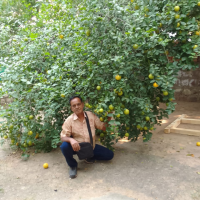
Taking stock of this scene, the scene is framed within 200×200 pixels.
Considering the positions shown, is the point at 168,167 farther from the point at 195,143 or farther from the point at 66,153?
the point at 66,153

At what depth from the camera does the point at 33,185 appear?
271 cm

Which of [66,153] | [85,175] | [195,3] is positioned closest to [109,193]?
[85,175]

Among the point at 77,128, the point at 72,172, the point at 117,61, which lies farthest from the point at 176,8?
the point at 72,172

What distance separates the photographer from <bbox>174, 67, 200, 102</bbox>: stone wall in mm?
7355

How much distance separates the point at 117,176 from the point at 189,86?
5.81 meters

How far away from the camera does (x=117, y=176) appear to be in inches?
110

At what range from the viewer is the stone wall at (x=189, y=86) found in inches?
290

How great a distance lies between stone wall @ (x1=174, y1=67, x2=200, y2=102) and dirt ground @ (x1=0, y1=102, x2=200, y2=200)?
4067 mm

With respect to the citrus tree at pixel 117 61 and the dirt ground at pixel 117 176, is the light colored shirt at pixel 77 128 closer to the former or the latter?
the citrus tree at pixel 117 61

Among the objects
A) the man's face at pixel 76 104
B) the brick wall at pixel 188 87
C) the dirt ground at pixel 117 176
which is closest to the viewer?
the dirt ground at pixel 117 176

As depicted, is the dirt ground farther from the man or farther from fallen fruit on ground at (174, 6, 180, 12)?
fallen fruit on ground at (174, 6, 180, 12)

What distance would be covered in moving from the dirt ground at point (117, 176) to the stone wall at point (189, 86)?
4.07m

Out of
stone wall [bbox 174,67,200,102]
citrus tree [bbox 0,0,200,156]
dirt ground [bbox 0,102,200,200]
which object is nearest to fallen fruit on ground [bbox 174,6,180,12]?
citrus tree [bbox 0,0,200,156]

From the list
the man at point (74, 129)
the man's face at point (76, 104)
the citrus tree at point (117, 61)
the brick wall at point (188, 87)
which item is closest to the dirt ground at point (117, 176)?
the man at point (74, 129)
